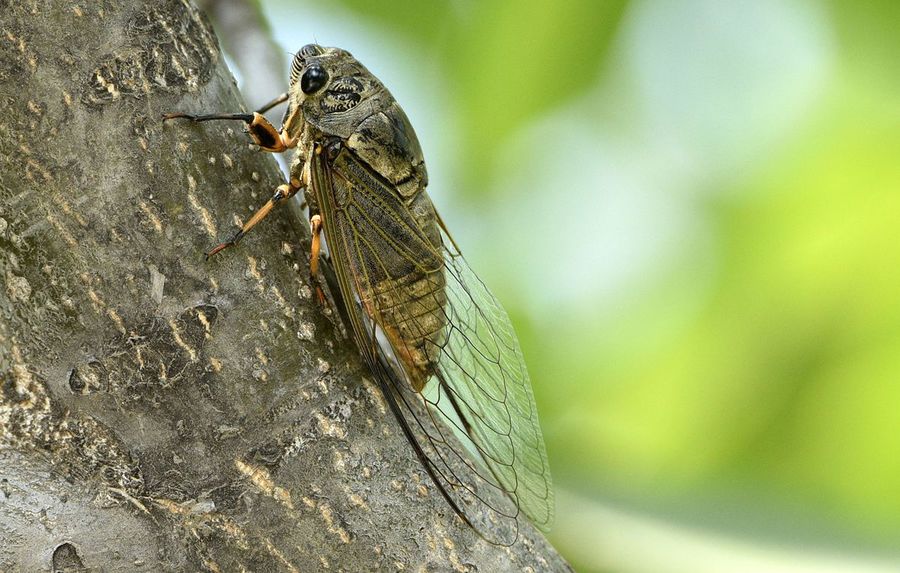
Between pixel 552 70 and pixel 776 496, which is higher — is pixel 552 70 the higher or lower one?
the higher one

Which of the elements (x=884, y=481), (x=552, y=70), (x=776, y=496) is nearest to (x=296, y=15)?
(x=552, y=70)

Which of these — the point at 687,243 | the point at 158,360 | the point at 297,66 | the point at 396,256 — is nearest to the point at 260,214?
the point at 158,360

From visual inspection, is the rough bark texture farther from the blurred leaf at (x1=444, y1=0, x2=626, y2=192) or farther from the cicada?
A: the blurred leaf at (x1=444, y1=0, x2=626, y2=192)

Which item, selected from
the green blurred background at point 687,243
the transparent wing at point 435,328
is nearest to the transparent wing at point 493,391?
the transparent wing at point 435,328

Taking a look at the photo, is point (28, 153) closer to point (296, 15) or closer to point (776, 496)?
point (296, 15)

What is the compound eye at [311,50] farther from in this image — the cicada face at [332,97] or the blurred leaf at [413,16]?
the blurred leaf at [413,16]

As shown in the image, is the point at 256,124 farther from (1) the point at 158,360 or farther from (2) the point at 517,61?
(2) the point at 517,61

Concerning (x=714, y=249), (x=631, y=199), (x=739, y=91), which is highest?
(x=739, y=91)
